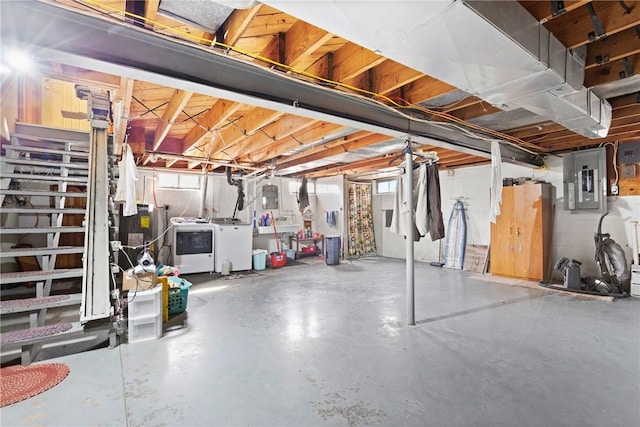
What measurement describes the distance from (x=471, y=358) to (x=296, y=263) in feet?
17.0

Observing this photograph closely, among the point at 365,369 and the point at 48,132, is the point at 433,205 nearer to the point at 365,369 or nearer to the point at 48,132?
the point at 365,369

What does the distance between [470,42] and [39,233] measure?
4.90 metres

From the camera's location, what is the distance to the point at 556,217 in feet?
18.0

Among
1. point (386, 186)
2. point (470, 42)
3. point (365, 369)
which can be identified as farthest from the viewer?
point (386, 186)

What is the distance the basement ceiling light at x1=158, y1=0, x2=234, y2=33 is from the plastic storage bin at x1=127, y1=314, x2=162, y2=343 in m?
2.63

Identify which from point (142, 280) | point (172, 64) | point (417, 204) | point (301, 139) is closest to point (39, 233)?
point (142, 280)

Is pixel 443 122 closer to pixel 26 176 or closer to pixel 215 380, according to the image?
pixel 215 380

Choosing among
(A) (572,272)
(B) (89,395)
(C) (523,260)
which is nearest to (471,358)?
(B) (89,395)

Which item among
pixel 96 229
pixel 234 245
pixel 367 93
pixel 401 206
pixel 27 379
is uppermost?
pixel 367 93

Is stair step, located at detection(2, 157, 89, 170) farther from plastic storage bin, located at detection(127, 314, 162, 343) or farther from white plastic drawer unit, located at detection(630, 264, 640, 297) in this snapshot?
white plastic drawer unit, located at detection(630, 264, 640, 297)

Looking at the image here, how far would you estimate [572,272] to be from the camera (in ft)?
15.1

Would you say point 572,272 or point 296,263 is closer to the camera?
point 572,272

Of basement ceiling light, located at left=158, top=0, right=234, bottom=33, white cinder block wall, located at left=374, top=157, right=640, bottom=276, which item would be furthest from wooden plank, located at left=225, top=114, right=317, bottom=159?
white cinder block wall, located at left=374, top=157, right=640, bottom=276

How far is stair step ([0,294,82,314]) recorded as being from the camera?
92.2 inches
